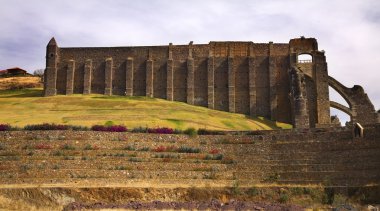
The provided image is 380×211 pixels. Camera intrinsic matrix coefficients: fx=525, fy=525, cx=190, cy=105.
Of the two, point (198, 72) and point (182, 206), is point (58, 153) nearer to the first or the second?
point (182, 206)

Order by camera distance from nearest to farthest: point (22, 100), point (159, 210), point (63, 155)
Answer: point (159, 210), point (63, 155), point (22, 100)

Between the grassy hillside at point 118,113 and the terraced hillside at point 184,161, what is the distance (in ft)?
23.4

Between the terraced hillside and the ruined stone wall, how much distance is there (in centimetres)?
2284

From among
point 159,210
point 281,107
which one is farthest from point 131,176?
point 281,107

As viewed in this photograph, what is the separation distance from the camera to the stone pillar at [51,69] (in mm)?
60844

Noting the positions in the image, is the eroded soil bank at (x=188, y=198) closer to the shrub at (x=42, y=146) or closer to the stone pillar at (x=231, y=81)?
the shrub at (x=42, y=146)

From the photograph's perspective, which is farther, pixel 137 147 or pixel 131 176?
pixel 137 147

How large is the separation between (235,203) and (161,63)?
38332mm

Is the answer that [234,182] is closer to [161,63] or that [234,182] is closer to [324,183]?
[324,183]

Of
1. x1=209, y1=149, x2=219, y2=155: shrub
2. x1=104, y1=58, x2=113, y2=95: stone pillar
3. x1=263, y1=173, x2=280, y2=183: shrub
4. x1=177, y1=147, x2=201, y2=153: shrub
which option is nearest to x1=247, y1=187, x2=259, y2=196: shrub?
x1=263, y1=173, x2=280, y2=183: shrub

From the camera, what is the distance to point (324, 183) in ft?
96.0

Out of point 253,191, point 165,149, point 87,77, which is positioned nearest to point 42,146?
point 165,149

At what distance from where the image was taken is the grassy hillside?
142 ft

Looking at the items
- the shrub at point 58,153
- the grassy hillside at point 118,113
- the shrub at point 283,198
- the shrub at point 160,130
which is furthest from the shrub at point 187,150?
the grassy hillside at point 118,113
